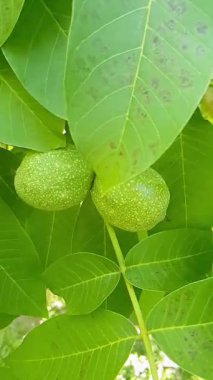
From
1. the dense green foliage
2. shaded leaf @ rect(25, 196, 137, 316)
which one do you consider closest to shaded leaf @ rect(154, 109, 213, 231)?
the dense green foliage

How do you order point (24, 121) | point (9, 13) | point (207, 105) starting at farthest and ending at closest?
1. point (207, 105)
2. point (24, 121)
3. point (9, 13)

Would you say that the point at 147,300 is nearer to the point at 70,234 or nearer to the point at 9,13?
the point at 70,234

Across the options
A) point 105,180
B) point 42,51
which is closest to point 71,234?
point 42,51

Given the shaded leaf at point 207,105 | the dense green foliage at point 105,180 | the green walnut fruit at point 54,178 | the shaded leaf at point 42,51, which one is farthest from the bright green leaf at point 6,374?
the shaded leaf at point 207,105

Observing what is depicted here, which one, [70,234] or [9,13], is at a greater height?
[9,13]

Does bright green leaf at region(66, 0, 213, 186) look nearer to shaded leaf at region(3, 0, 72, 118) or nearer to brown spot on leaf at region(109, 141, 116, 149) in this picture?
brown spot on leaf at region(109, 141, 116, 149)

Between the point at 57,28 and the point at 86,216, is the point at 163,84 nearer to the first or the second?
the point at 57,28

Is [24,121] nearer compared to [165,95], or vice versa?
[165,95]
